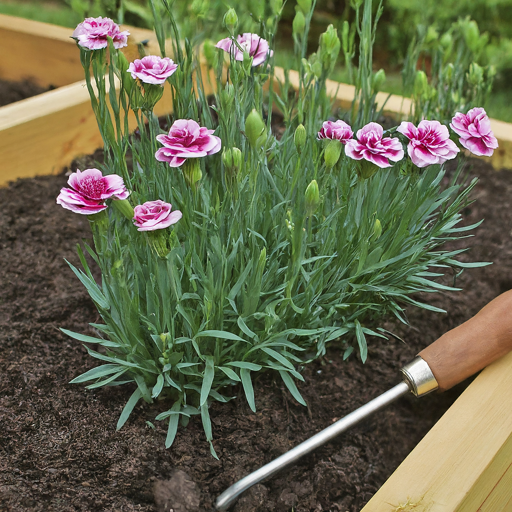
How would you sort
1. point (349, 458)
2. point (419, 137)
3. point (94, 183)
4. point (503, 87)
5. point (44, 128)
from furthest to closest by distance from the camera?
point (503, 87)
point (44, 128)
point (349, 458)
point (419, 137)
point (94, 183)

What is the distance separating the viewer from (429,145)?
768mm

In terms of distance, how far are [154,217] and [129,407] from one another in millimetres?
371

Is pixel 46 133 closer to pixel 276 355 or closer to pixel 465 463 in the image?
pixel 276 355

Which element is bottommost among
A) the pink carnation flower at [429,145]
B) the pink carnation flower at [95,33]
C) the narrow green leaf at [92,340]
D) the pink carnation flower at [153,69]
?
the narrow green leaf at [92,340]

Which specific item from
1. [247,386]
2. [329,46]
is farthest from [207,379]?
[329,46]

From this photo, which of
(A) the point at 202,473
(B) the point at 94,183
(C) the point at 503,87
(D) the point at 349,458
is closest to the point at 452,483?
(D) the point at 349,458

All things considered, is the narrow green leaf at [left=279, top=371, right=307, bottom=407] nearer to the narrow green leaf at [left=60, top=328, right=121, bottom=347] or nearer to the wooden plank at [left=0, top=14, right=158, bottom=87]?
the narrow green leaf at [left=60, top=328, right=121, bottom=347]

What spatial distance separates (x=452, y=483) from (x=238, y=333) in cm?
40

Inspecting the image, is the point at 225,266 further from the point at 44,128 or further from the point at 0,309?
the point at 44,128

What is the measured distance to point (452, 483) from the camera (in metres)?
0.74

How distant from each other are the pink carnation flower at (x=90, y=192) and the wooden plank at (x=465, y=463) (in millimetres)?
534

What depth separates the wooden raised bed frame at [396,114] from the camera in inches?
29.1

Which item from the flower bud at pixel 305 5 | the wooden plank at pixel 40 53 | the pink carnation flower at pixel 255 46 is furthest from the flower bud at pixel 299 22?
the wooden plank at pixel 40 53

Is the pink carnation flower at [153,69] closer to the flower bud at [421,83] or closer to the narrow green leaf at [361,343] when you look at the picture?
the narrow green leaf at [361,343]
